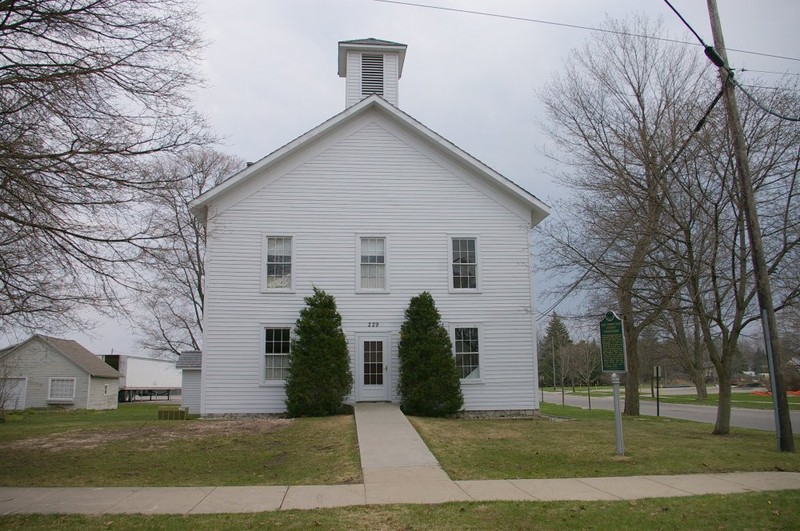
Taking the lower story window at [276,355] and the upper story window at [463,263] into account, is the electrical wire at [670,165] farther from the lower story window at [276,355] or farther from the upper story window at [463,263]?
the lower story window at [276,355]

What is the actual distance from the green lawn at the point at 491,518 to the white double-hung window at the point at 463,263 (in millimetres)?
12313

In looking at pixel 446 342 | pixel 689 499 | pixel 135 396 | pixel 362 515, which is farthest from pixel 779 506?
pixel 135 396

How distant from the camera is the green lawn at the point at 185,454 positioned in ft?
36.4

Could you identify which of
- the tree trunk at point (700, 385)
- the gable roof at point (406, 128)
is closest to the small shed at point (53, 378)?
the gable roof at point (406, 128)

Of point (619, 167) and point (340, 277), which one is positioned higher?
point (619, 167)

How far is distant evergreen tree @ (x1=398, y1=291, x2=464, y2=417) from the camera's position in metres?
18.9

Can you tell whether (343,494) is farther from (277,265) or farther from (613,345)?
(277,265)

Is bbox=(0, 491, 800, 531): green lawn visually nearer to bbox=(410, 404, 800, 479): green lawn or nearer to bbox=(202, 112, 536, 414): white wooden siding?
bbox=(410, 404, 800, 479): green lawn

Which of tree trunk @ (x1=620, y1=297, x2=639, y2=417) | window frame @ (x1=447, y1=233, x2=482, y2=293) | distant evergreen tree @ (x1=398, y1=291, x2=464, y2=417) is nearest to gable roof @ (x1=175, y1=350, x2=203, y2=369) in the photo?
distant evergreen tree @ (x1=398, y1=291, x2=464, y2=417)

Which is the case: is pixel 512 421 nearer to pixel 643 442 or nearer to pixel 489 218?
pixel 643 442

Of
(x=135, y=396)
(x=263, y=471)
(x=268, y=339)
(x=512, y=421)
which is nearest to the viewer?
(x=263, y=471)

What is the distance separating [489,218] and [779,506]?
542 inches

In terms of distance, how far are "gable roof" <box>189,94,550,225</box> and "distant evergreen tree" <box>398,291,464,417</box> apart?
5223 millimetres

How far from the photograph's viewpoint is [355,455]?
41.3ft
